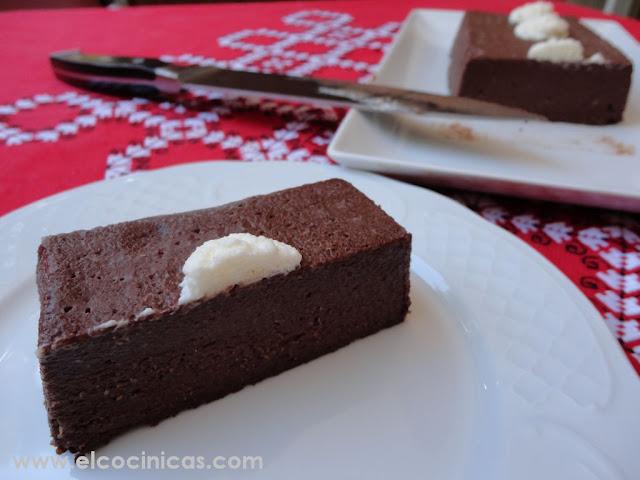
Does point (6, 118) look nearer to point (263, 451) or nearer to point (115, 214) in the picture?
point (115, 214)

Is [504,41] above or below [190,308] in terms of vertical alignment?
above

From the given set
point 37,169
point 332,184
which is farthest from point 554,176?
point 37,169

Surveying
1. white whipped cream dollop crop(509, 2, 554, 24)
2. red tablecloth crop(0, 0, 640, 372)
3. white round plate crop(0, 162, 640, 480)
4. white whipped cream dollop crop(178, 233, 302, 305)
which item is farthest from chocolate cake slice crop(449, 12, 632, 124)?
white whipped cream dollop crop(178, 233, 302, 305)

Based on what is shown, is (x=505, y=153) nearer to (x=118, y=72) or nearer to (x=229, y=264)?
(x=229, y=264)

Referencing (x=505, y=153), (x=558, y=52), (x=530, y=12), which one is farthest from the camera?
(x=530, y=12)

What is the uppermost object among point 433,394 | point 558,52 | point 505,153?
point 558,52

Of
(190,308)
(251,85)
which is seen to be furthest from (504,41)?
(190,308)

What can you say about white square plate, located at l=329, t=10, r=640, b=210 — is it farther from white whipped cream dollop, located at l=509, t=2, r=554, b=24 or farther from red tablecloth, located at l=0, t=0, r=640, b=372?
white whipped cream dollop, located at l=509, t=2, r=554, b=24
